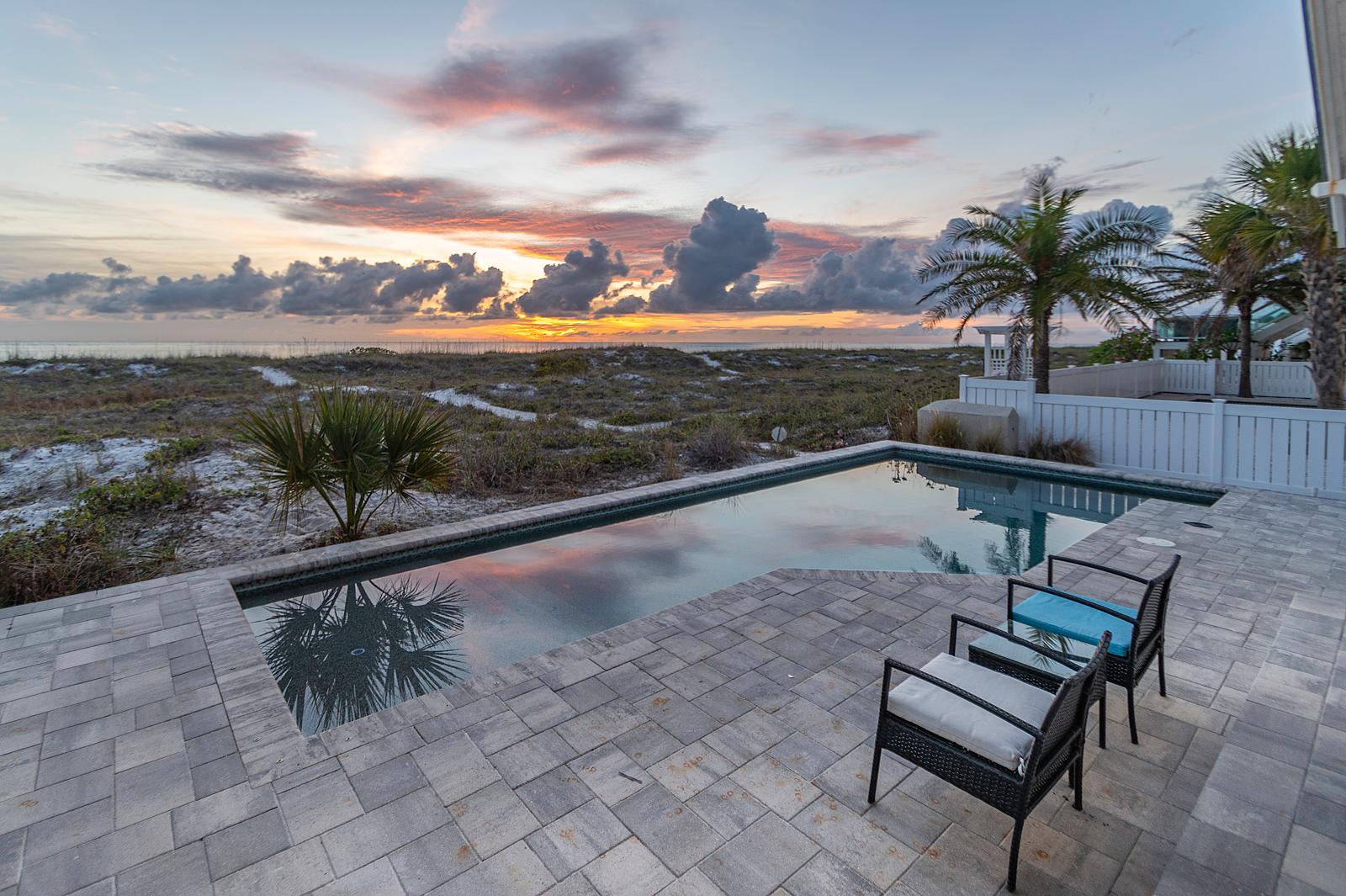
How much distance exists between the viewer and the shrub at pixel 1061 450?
8.29m

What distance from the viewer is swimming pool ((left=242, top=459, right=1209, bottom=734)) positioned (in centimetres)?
375

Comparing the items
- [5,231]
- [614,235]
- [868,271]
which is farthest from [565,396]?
[868,271]

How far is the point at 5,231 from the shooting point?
36.3 ft

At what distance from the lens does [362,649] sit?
396 cm

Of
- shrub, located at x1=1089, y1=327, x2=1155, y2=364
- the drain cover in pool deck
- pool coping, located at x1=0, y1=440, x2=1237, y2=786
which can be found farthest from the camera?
shrub, located at x1=1089, y1=327, x2=1155, y2=364

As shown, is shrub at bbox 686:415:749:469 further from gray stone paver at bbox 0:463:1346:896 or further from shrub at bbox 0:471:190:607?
shrub at bbox 0:471:190:607

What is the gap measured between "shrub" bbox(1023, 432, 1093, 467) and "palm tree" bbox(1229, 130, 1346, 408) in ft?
10.2

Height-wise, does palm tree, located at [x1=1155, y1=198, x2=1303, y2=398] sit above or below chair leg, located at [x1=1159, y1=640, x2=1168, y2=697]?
above

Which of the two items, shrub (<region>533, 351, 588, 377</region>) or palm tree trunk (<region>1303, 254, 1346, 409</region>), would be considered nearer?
palm tree trunk (<region>1303, 254, 1346, 409</region>)

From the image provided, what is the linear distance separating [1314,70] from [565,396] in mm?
15999

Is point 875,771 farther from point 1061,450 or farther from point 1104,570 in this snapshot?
point 1061,450

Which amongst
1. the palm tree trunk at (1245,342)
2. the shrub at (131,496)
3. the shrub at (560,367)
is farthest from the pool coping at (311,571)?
the shrub at (560,367)

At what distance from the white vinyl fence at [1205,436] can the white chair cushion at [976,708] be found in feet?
22.3

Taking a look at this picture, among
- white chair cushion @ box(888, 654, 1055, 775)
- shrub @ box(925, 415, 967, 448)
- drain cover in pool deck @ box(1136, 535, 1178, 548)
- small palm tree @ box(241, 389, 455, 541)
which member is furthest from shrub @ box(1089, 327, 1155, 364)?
white chair cushion @ box(888, 654, 1055, 775)
